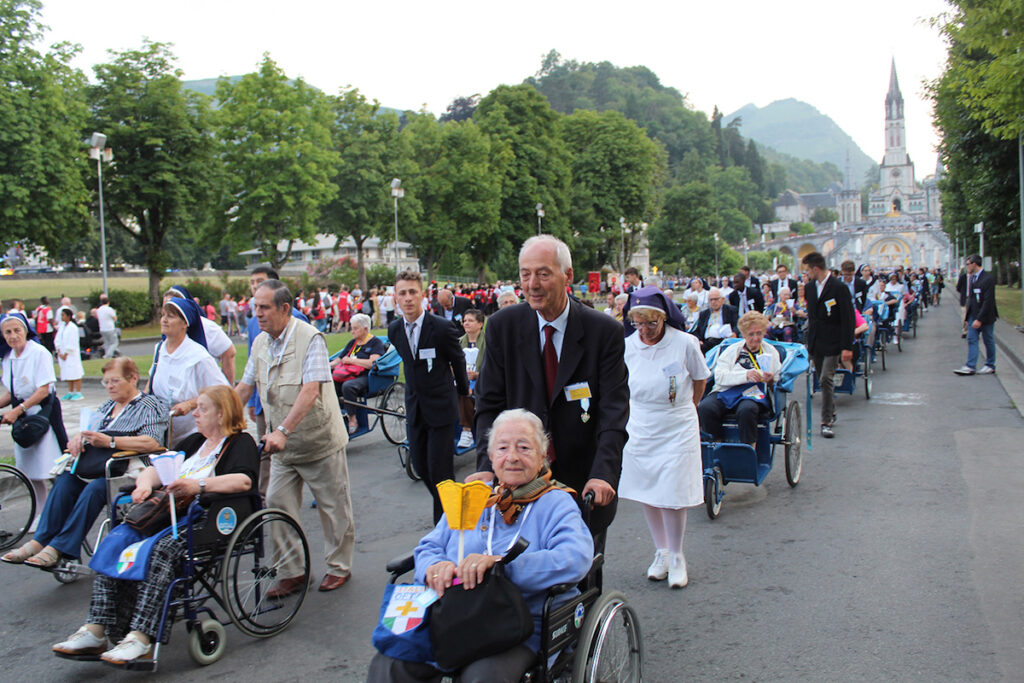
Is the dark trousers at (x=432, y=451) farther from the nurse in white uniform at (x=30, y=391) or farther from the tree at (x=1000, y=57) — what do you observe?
the tree at (x=1000, y=57)

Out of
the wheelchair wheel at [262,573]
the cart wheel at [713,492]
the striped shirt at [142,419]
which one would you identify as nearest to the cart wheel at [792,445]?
the cart wheel at [713,492]

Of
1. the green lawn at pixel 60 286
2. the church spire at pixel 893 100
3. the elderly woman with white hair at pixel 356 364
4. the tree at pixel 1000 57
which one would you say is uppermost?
the church spire at pixel 893 100

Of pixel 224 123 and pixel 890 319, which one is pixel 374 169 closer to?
pixel 224 123

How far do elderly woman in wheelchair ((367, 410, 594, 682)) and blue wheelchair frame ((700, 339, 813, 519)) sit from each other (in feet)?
10.6

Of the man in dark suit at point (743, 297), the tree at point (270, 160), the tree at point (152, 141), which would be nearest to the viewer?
the man in dark suit at point (743, 297)

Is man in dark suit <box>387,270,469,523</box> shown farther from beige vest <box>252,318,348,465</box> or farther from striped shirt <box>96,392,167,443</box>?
striped shirt <box>96,392,167,443</box>

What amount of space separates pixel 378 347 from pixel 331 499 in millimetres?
5765

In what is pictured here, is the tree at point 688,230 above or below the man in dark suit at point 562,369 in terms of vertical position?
above

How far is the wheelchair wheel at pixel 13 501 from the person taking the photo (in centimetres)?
673

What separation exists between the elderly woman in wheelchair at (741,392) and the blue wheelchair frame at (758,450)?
0.37ft

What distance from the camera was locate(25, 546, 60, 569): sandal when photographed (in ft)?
17.5

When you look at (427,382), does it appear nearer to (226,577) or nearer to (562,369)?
(226,577)

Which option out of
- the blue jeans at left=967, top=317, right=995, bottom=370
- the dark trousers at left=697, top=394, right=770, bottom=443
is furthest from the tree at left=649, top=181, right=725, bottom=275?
the dark trousers at left=697, top=394, right=770, bottom=443

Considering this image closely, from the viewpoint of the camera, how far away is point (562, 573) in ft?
10.9
